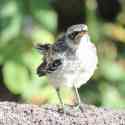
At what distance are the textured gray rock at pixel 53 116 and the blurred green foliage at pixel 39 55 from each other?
1648mm

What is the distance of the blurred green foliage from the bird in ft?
3.97

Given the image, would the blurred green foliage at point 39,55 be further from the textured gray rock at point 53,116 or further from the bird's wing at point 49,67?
the textured gray rock at point 53,116

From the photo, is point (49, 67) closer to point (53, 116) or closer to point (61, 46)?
point (61, 46)

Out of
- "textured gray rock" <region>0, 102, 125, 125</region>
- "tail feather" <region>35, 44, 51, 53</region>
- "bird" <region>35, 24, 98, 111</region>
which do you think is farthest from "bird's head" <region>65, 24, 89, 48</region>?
"textured gray rock" <region>0, 102, 125, 125</region>

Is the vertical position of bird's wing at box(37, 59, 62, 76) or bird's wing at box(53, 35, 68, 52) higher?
A: bird's wing at box(53, 35, 68, 52)

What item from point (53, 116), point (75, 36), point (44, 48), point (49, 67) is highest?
point (75, 36)

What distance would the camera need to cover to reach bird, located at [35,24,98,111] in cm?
679

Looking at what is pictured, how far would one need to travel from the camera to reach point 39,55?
27.7 ft

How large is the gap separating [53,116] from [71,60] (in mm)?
701

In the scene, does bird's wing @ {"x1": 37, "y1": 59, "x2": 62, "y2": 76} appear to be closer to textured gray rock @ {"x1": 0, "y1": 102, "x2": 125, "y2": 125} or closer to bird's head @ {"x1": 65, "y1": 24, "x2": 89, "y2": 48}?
bird's head @ {"x1": 65, "y1": 24, "x2": 89, "y2": 48}

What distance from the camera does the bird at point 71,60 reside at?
679 centimetres

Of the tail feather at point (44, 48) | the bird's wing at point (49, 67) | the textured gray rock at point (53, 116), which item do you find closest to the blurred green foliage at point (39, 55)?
the tail feather at point (44, 48)

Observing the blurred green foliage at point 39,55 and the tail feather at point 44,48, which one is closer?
the tail feather at point 44,48

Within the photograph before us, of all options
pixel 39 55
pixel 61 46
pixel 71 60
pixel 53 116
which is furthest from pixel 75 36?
pixel 39 55
